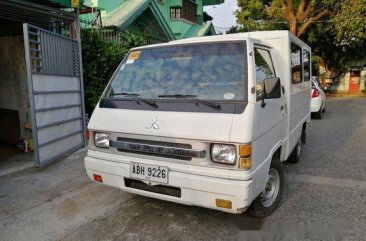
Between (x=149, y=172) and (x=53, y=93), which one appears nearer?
(x=149, y=172)

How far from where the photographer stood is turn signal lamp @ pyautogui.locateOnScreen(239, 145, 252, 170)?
298 cm

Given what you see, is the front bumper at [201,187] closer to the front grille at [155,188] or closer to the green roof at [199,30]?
the front grille at [155,188]

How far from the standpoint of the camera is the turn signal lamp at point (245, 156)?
9.78 ft

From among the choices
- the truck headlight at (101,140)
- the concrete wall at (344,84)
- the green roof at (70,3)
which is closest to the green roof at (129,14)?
the green roof at (70,3)

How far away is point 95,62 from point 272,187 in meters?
6.35

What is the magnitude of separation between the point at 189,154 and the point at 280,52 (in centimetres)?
225

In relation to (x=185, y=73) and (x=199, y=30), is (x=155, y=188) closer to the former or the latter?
(x=185, y=73)

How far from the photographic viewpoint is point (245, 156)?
2992 mm

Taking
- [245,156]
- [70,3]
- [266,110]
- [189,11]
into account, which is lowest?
[245,156]

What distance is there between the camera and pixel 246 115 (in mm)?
3072

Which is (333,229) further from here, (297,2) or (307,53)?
(297,2)

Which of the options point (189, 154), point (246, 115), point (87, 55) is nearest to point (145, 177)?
point (189, 154)

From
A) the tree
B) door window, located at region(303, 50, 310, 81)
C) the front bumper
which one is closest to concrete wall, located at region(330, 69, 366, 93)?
the tree

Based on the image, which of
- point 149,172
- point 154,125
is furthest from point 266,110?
point 149,172
